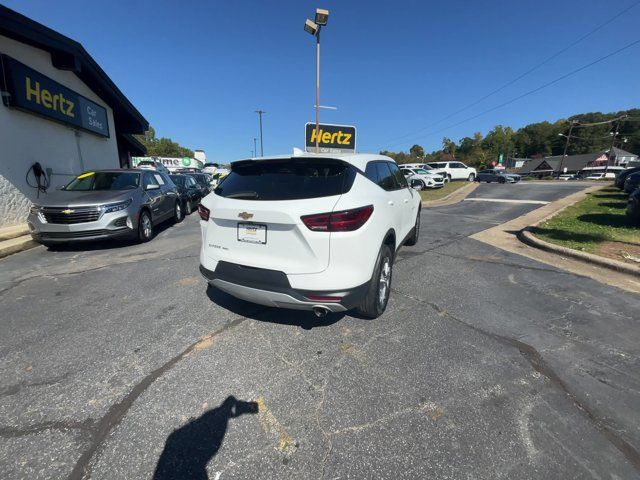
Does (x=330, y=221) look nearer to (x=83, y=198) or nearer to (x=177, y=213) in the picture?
(x=83, y=198)

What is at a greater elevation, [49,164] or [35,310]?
[49,164]

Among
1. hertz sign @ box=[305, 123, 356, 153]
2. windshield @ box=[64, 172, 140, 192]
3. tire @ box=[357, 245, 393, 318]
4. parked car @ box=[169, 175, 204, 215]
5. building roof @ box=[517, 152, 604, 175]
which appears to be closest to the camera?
tire @ box=[357, 245, 393, 318]

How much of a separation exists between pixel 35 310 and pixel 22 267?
7.97 feet

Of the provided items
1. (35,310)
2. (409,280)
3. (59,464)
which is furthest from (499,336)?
(35,310)

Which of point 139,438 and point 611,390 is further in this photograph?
point 611,390

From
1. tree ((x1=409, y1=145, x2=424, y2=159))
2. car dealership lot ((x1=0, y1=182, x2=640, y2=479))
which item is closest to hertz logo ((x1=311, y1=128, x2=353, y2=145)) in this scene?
car dealership lot ((x1=0, y1=182, x2=640, y2=479))

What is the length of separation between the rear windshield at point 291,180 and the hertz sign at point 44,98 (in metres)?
8.89

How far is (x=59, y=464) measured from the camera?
5.78 ft

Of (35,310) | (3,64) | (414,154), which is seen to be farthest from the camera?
(414,154)

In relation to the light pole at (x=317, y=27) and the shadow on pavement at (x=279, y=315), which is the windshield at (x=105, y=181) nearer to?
the shadow on pavement at (x=279, y=315)

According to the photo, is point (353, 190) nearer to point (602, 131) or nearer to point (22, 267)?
point (22, 267)

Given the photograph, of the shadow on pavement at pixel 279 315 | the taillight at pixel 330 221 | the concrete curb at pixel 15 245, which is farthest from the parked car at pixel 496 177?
the concrete curb at pixel 15 245

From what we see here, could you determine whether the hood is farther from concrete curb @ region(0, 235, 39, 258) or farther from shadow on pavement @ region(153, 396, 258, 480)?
shadow on pavement @ region(153, 396, 258, 480)

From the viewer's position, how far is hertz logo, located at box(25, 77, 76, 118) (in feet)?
27.8
